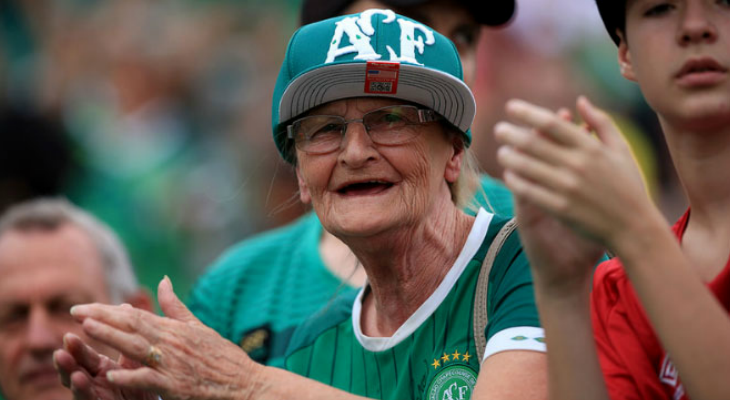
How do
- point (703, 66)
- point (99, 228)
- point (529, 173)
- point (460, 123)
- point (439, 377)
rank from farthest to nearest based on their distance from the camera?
point (99, 228), point (460, 123), point (439, 377), point (703, 66), point (529, 173)

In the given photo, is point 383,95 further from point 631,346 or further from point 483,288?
point 631,346

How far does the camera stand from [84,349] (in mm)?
2658

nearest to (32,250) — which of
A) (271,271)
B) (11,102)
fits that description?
(271,271)

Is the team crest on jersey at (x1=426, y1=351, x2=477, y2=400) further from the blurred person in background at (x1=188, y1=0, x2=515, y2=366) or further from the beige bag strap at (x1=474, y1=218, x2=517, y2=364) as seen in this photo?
the blurred person in background at (x1=188, y1=0, x2=515, y2=366)

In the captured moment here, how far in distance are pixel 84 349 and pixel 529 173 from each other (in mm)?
1503

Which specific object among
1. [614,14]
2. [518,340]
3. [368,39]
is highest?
[614,14]

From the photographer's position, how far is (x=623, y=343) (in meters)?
2.19

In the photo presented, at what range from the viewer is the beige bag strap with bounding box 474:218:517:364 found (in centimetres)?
260

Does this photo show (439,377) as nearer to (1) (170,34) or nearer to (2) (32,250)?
(2) (32,250)

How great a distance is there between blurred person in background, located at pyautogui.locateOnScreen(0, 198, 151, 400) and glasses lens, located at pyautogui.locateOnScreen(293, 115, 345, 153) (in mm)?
1467

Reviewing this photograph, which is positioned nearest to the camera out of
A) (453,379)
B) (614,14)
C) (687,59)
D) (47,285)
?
(687,59)

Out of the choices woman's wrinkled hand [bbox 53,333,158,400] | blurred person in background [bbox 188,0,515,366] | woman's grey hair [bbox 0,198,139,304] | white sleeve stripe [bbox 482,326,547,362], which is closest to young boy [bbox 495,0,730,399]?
white sleeve stripe [bbox 482,326,547,362]

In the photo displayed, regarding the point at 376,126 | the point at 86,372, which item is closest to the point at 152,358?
the point at 86,372

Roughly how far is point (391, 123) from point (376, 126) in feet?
0.15
